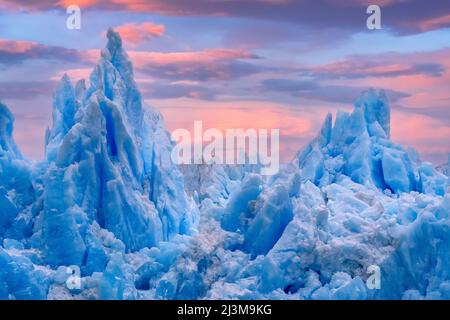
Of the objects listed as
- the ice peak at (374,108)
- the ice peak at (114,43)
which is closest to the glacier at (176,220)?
the ice peak at (114,43)

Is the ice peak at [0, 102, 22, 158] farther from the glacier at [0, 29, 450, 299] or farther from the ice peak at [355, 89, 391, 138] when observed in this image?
the ice peak at [355, 89, 391, 138]

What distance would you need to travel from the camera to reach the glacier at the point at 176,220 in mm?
16750

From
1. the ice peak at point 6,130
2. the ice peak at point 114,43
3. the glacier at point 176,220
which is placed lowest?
the glacier at point 176,220

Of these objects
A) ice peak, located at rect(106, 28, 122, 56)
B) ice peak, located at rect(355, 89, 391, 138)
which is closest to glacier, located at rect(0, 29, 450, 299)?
ice peak, located at rect(106, 28, 122, 56)

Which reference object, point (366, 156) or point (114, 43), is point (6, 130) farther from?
point (366, 156)

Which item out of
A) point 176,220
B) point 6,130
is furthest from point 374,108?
point 6,130

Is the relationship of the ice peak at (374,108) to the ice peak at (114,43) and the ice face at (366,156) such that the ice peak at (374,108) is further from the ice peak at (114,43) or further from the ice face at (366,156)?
the ice peak at (114,43)

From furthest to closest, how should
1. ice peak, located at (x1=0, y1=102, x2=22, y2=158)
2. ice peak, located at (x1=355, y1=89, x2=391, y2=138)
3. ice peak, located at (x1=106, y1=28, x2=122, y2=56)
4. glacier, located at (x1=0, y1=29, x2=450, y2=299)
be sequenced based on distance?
1. ice peak, located at (x1=355, y1=89, x2=391, y2=138)
2. ice peak, located at (x1=106, y1=28, x2=122, y2=56)
3. ice peak, located at (x1=0, y1=102, x2=22, y2=158)
4. glacier, located at (x1=0, y1=29, x2=450, y2=299)

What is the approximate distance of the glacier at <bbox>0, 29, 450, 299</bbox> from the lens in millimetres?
16750

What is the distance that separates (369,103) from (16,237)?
368 inches

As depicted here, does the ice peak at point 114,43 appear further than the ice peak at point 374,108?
No

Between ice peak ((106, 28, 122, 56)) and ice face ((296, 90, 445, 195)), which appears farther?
ice face ((296, 90, 445, 195))
